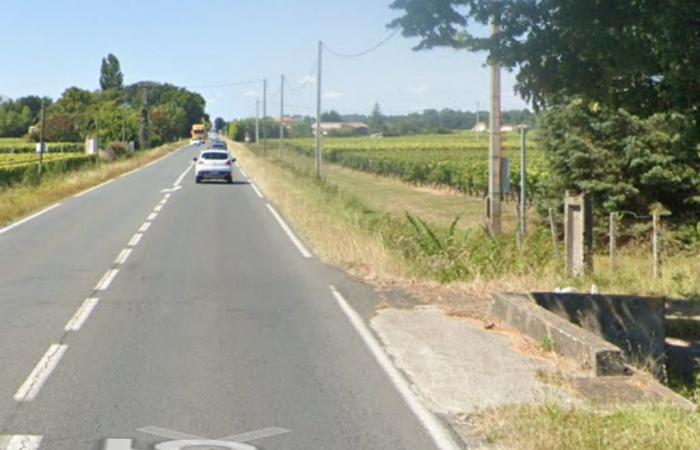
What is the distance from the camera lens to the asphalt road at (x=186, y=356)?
6.99m

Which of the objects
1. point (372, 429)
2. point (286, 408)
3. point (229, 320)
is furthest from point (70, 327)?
point (372, 429)

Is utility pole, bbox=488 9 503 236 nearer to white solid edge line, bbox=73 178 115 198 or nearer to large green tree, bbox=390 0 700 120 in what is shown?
large green tree, bbox=390 0 700 120

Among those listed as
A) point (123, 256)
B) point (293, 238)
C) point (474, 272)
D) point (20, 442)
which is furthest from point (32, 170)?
point (20, 442)

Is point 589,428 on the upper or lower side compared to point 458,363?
upper

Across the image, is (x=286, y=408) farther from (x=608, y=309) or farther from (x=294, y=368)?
(x=608, y=309)

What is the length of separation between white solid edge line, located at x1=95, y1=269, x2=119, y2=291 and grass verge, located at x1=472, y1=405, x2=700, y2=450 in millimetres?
8411

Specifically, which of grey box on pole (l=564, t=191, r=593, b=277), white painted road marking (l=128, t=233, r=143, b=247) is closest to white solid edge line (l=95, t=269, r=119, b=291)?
white painted road marking (l=128, t=233, r=143, b=247)

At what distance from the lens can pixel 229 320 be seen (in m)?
11.9

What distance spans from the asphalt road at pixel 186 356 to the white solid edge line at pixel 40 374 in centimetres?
2

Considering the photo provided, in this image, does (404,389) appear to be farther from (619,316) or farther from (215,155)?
(215,155)

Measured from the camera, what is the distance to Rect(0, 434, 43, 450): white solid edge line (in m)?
6.46

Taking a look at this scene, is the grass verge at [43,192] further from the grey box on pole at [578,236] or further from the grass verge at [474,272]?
the grey box on pole at [578,236]

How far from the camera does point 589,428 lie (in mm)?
6594

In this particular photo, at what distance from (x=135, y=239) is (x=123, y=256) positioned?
10.7 ft
